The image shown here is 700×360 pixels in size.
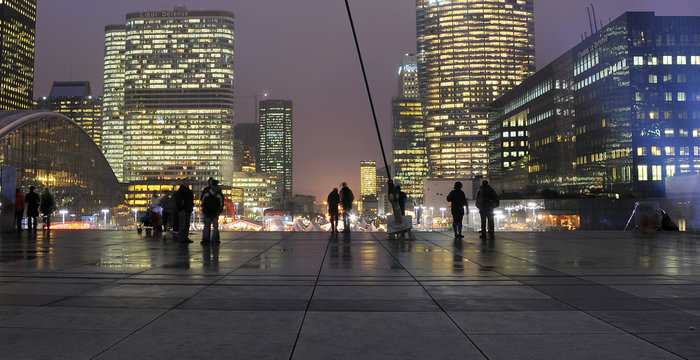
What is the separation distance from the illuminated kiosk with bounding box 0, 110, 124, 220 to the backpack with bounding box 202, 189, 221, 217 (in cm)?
6014

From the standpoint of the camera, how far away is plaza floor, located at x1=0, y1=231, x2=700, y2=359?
14.6 ft

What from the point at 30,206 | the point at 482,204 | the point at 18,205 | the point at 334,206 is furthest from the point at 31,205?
the point at 482,204

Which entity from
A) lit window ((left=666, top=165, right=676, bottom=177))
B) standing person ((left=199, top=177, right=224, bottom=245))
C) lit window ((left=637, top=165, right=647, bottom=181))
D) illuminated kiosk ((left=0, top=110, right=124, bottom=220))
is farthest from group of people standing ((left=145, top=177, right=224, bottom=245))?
lit window ((left=666, top=165, right=676, bottom=177))

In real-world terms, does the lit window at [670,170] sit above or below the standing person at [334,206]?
above

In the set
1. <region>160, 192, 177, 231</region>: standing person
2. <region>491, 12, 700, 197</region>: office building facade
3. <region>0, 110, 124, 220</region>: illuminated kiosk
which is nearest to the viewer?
<region>160, 192, 177, 231</region>: standing person

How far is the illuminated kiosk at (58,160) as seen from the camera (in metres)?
76.8

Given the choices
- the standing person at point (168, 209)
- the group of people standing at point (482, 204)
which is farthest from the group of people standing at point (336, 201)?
the standing person at point (168, 209)

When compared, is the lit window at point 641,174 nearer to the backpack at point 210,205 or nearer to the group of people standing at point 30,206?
the backpack at point 210,205

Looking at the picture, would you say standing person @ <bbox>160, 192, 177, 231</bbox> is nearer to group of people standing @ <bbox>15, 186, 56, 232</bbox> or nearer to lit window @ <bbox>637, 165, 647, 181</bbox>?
group of people standing @ <bbox>15, 186, 56, 232</bbox>

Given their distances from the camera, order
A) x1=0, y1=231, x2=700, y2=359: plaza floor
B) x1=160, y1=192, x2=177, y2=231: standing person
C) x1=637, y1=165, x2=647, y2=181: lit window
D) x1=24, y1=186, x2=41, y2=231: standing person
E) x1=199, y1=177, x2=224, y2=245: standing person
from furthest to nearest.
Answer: x1=637, y1=165, x2=647, y2=181: lit window, x1=24, y1=186, x2=41, y2=231: standing person, x1=160, y1=192, x2=177, y2=231: standing person, x1=199, y1=177, x2=224, y2=245: standing person, x1=0, y1=231, x2=700, y2=359: plaza floor

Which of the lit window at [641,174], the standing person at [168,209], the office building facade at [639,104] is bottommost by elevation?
the standing person at [168,209]

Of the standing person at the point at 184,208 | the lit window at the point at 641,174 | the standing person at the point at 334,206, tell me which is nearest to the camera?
the standing person at the point at 184,208

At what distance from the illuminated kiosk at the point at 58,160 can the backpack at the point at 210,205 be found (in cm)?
6014

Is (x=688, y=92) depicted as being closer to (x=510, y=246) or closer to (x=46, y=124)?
(x=510, y=246)
